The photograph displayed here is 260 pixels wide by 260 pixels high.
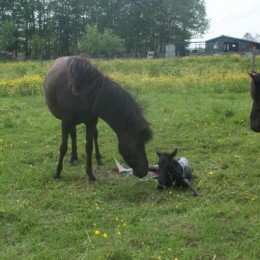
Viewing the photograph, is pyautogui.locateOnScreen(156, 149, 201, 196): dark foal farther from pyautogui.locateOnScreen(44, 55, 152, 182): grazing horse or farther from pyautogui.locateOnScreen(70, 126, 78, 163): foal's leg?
pyautogui.locateOnScreen(70, 126, 78, 163): foal's leg

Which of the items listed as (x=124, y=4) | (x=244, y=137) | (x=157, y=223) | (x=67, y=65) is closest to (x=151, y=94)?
(x=244, y=137)

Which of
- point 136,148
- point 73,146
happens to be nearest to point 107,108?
point 136,148

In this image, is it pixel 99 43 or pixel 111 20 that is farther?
pixel 111 20

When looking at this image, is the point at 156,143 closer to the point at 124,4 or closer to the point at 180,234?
the point at 180,234

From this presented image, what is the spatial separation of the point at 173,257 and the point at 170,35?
7449 centimetres

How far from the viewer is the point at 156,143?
323 inches

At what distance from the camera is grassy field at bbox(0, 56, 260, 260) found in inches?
152

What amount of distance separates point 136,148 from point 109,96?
0.84 m

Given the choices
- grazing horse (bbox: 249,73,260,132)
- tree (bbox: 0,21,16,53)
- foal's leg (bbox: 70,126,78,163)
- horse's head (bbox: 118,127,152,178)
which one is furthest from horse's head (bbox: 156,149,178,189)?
tree (bbox: 0,21,16,53)

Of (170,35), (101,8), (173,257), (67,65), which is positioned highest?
(101,8)

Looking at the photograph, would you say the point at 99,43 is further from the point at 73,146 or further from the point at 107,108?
the point at 107,108

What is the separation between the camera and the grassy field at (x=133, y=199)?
3873mm

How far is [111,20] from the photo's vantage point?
250ft

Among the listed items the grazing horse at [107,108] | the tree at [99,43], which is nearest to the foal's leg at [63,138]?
the grazing horse at [107,108]
